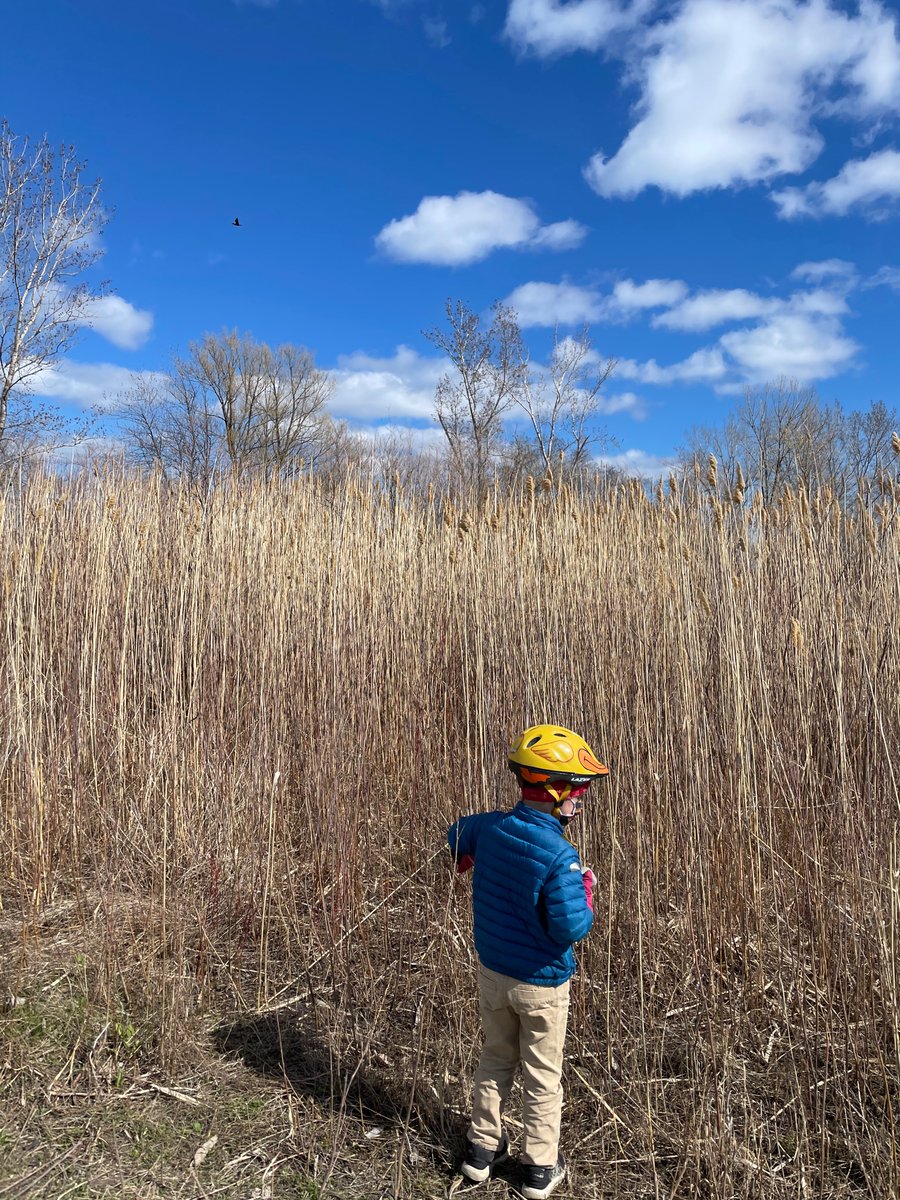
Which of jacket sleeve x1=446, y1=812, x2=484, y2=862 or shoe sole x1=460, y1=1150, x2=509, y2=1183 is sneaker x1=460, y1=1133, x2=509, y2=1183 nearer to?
shoe sole x1=460, y1=1150, x2=509, y2=1183

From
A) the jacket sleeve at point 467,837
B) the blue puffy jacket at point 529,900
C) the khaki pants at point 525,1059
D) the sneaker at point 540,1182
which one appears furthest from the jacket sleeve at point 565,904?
the sneaker at point 540,1182

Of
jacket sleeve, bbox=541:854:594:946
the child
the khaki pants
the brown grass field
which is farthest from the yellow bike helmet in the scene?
the brown grass field

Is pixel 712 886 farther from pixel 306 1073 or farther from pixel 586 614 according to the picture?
pixel 306 1073

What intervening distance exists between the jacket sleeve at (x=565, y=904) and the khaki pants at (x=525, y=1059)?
0.53ft

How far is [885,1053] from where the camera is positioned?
1.92m

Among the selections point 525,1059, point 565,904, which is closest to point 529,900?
point 565,904

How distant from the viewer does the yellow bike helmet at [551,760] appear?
1.65 m

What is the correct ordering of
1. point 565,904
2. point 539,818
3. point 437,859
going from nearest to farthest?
point 565,904 → point 539,818 → point 437,859

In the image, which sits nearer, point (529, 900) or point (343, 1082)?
point (529, 900)

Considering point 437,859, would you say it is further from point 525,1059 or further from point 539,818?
point 539,818

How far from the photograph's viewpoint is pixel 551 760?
166 cm

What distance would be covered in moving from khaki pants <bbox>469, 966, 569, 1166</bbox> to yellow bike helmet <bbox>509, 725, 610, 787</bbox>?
0.43m

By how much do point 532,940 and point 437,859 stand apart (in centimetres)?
120

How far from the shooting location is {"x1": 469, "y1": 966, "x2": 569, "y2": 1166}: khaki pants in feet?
5.45
